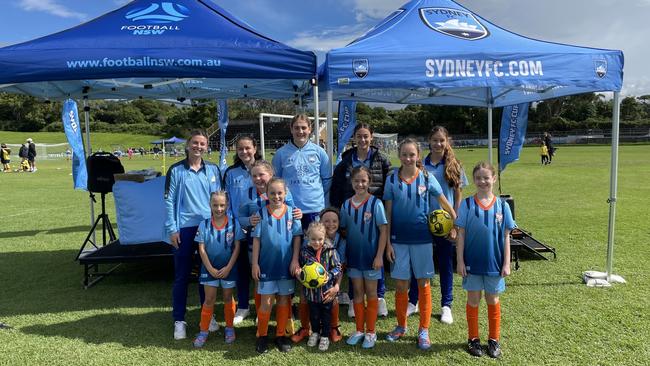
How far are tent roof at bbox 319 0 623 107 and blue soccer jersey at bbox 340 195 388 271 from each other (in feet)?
4.42

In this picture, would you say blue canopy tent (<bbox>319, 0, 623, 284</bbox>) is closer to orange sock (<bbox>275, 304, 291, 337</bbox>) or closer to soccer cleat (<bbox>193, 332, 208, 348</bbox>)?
orange sock (<bbox>275, 304, 291, 337</bbox>)

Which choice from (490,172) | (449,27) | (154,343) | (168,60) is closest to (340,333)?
(154,343)

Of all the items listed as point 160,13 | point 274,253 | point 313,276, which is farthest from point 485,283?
point 160,13

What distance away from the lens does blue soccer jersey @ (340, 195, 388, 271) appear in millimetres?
3502

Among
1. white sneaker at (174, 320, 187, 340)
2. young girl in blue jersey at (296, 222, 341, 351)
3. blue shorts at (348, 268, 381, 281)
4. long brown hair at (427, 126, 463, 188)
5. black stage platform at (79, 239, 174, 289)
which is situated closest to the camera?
young girl in blue jersey at (296, 222, 341, 351)

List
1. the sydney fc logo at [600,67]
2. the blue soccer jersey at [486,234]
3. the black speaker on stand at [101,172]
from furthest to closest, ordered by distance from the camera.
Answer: the black speaker on stand at [101,172] → the sydney fc logo at [600,67] → the blue soccer jersey at [486,234]

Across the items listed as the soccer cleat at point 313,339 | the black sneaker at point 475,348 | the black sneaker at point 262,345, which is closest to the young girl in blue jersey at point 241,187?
the black sneaker at point 262,345

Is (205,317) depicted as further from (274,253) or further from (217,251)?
(274,253)

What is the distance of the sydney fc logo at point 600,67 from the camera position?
4.55 m

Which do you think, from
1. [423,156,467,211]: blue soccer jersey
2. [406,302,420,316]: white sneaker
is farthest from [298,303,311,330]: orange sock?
[423,156,467,211]: blue soccer jersey

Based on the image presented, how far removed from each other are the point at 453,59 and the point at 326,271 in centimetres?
256

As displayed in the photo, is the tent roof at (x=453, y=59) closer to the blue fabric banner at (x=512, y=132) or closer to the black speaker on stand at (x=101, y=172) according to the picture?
the blue fabric banner at (x=512, y=132)

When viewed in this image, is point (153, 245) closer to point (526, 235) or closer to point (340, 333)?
point (340, 333)

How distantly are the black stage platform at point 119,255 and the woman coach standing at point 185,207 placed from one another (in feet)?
4.57
